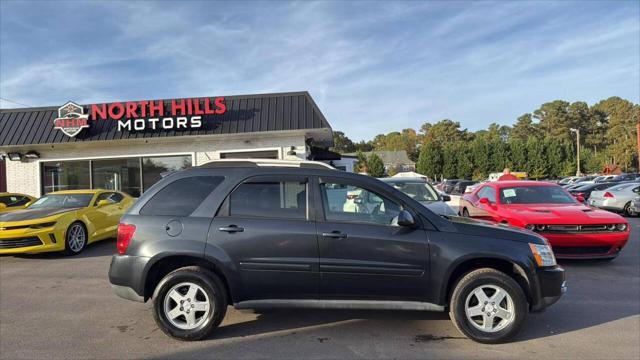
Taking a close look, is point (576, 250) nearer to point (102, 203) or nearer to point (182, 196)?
point (182, 196)

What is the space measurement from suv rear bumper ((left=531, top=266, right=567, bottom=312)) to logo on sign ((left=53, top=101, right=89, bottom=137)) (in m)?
14.0

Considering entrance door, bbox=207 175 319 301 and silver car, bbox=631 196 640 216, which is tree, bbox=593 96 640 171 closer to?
silver car, bbox=631 196 640 216

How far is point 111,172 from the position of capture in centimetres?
1506

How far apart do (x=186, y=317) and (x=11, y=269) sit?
5.56 meters

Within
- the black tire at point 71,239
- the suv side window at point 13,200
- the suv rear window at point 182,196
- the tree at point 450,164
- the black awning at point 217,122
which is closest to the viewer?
the suv rear window at point 182,196

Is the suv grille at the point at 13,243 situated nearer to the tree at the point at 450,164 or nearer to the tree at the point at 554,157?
the tree at the point at 450,164

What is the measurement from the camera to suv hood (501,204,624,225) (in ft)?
22.3

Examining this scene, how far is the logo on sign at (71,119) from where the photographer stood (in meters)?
13.5

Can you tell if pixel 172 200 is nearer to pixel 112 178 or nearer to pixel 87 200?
pixel 87 200

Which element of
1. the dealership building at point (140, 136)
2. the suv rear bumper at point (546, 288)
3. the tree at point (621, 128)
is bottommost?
the suv rear bumper at point (546, 288)

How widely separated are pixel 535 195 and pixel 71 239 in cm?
957

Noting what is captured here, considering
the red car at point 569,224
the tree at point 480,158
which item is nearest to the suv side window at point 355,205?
the red car at point 569,224

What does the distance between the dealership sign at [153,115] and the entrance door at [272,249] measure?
993cm

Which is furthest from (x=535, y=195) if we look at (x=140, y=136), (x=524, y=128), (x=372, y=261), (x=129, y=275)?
(x=524, y=128)
